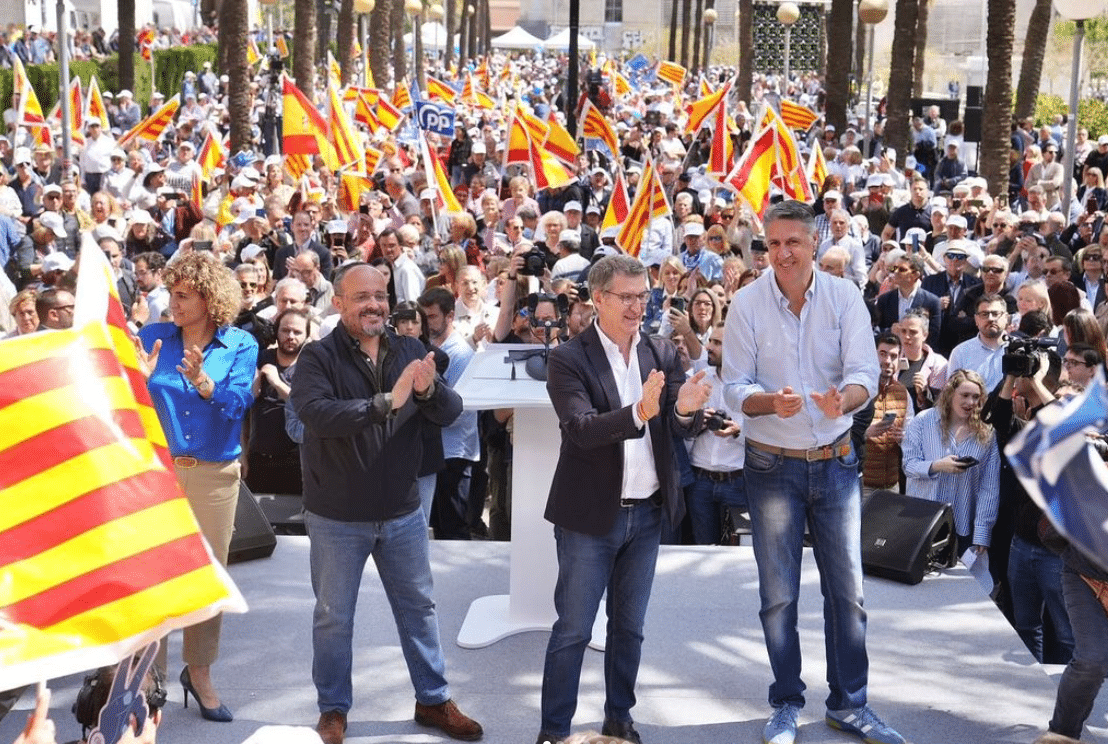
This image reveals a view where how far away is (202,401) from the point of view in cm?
567

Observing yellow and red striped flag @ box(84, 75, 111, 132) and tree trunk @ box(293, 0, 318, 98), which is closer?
yellow and red striped flag @ box(84, 75, 111, 132)

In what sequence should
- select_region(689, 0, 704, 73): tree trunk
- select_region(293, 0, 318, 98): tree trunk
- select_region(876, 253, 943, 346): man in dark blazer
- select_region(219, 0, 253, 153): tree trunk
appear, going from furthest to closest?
1. select_region(689, 0, 704, 73): tree trunk
2. select_region(293, 0, 318, 98): tree trunk
3. select_region(219, 0, 253, 153): tree trunk
4. select_region(876, 253, 943, 346): man in dark blazer

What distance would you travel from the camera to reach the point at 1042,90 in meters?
61.3

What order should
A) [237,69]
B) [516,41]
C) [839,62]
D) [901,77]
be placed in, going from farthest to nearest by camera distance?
[516,41] < [839,62] < [901,77] < [237,69]

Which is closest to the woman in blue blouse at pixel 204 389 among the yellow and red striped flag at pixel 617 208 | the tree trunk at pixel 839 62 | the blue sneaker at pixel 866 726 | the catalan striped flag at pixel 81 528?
the blue sneaker at pixel 866 726

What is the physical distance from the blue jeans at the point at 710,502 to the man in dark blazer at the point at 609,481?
2.77 metres

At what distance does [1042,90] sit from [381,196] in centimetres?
4958

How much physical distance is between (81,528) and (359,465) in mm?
2472

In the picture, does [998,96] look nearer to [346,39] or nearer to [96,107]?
[96,107]

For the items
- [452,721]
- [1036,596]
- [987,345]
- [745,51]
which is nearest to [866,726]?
[452,721]

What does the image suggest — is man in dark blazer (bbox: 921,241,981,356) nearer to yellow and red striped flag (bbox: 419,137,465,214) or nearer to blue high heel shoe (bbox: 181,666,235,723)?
yellow and red striped flag (bbox: 419,137,465,214)

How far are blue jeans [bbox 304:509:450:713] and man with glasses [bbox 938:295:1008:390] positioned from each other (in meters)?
4.63

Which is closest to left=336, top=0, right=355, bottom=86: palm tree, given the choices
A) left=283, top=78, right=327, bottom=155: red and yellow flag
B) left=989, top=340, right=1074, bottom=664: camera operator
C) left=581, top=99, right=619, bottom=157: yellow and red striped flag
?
left=581, top=99, right=619, bottom=157: yellow and red striped flag

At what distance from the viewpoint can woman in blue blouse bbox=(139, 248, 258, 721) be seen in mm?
5664
